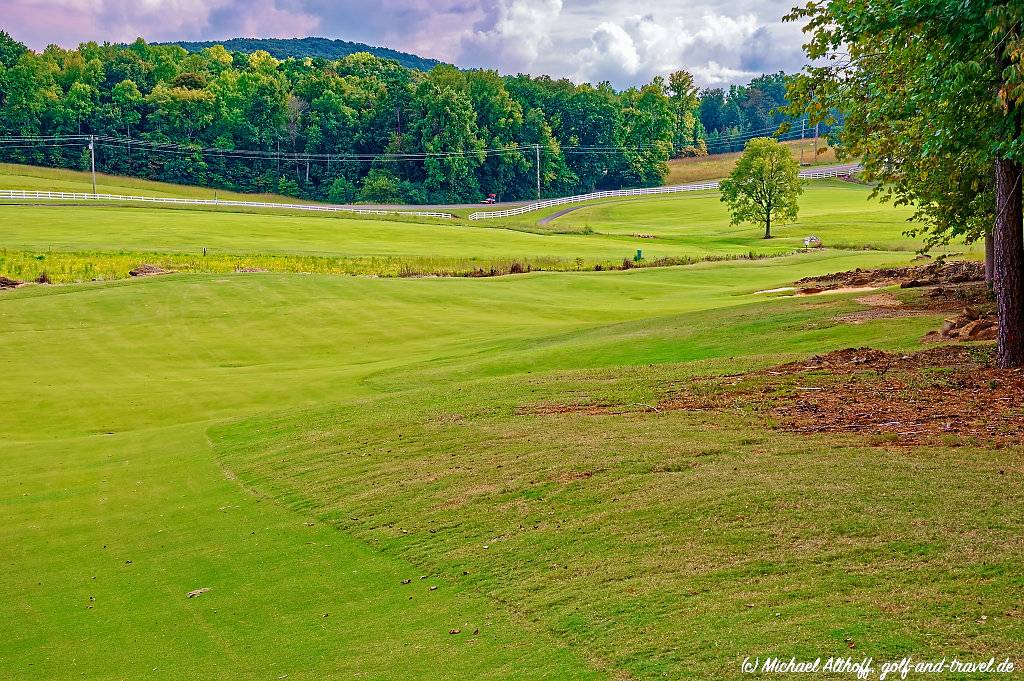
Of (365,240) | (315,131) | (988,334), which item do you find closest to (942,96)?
(988,334)

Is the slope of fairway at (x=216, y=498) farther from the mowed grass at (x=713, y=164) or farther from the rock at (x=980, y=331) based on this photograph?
the mowed grass at (x=713, y=164)

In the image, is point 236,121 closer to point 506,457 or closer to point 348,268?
point 348,268

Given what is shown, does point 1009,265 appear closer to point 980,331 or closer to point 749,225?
point 980,331

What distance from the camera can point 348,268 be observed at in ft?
188

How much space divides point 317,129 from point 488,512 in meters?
144

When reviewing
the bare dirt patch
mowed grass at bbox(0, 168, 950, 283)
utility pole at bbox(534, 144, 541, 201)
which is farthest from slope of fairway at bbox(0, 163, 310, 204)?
the bare dirt patch

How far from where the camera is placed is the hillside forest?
142750 millimetres

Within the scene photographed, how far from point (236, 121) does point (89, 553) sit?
143173 millimetres

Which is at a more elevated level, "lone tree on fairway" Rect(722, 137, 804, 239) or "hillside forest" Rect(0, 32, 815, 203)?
"hillside forest" Rect(0, 32, 815, 203)

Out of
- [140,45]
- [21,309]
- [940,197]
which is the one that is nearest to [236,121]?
[140,45]

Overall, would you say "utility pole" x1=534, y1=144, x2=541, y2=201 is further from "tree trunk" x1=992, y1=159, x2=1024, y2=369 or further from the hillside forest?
"tree trunk" x1=992, y1=159, x2=1024, y2=369

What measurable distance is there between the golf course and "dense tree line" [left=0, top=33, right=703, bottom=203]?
11644 cm

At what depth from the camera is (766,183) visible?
305ft

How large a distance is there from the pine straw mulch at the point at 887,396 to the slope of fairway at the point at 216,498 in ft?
19.6
